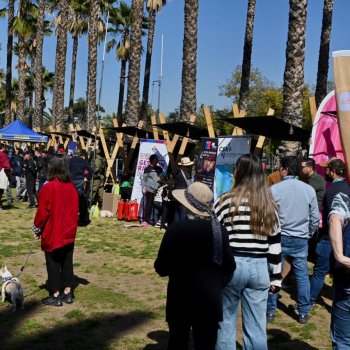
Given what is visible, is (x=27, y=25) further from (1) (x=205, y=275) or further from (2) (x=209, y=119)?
(1) (x=205, y=275)

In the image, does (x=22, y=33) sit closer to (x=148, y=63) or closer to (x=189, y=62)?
(x=148, y=63)

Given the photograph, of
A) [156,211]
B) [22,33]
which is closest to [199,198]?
[156,211]

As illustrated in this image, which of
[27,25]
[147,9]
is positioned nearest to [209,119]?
[27,25]

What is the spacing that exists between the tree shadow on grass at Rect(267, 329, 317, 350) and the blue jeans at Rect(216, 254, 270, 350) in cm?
130

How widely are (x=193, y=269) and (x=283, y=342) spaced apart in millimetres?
2254

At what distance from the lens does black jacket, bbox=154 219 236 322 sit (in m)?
3.68

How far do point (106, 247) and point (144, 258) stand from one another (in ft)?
3.81

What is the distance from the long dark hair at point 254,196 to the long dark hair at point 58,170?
268 centimetres

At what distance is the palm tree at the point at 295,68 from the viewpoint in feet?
34.9

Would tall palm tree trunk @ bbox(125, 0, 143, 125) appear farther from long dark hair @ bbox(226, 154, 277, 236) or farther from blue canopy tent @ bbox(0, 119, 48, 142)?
long dark hair @ bbox(226, 154, 277, 236)

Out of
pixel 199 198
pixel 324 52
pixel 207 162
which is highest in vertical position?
pixel 324 52

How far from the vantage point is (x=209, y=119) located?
1171 cm

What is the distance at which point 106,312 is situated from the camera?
6223mm

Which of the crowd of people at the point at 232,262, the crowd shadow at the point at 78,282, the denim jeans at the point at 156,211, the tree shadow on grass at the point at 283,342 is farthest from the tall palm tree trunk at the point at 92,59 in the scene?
the crowd of people at the point at 232,262
